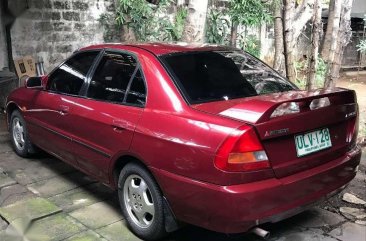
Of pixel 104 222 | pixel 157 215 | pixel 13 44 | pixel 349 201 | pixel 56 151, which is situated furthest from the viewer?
pixel 13 44

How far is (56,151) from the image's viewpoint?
437 centimetres

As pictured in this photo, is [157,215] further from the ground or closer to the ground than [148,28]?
closer to the ground

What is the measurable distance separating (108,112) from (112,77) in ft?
1.26

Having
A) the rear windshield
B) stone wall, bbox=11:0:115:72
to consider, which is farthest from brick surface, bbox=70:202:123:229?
stone wall, bbox=11:0:115:72

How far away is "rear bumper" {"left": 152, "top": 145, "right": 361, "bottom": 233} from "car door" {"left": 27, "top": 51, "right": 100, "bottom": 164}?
146 centimetres

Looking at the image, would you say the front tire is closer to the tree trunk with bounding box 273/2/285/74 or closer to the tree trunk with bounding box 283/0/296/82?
the tree trunk with bounding box 283/0/296/82

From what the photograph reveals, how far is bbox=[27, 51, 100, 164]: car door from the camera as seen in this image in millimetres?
4047

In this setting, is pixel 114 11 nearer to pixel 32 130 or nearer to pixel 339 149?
pixel 32 130

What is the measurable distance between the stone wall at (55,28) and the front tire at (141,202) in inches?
220

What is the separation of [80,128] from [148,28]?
5609 mm

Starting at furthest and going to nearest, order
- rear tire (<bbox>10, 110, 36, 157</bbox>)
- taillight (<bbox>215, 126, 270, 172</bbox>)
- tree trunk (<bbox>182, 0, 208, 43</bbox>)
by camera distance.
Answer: tree trunk (<bbox>182, 0, 208, 43</bbox>) → rear tire (<bbox>10, 110, 36, 157</bbox>) → taillight (<bbox>215, 126, 270, 172</bbox>)

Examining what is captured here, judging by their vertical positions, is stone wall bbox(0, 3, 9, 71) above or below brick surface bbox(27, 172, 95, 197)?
above

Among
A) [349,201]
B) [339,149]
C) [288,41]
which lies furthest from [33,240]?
[288,41]

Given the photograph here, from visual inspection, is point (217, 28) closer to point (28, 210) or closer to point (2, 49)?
→ point (2, 49)
